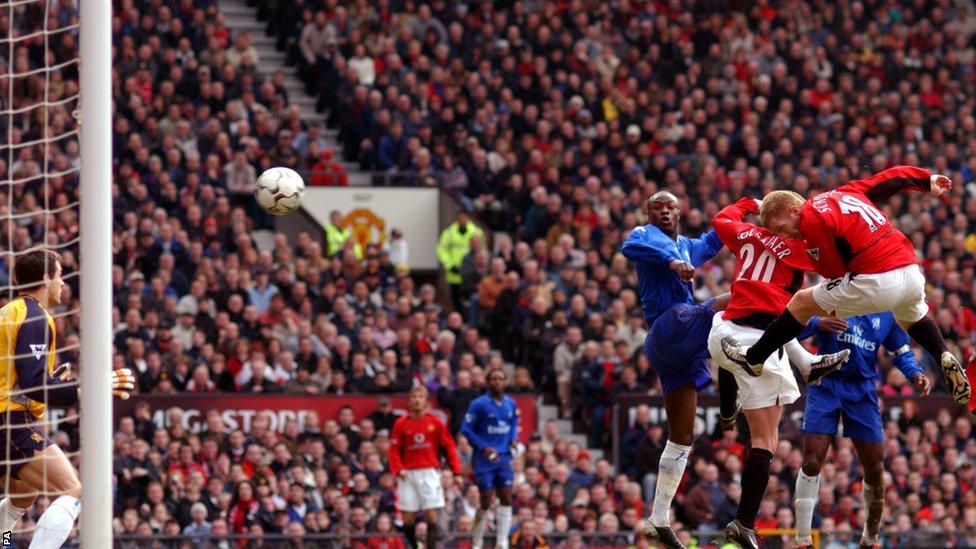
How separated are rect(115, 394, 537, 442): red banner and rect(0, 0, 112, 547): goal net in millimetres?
1070

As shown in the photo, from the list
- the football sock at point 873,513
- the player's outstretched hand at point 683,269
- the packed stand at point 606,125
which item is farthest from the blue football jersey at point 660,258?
the packed stand at point 606,125

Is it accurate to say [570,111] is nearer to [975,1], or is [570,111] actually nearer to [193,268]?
[193,268]

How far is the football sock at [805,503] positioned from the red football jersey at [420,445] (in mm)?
5462

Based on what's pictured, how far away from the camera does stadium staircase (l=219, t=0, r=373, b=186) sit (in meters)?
26.0

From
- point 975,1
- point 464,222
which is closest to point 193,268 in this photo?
point 464,222

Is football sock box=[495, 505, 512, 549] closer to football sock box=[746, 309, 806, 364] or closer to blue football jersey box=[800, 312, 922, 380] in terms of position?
blue football jersey box=[800, 312, 922, 380]

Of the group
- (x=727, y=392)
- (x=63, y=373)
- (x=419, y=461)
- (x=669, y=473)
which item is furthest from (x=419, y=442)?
(x=63, y=373)

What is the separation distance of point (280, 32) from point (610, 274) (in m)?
7.70

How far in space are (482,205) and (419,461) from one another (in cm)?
777

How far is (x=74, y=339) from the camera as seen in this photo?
17266mm

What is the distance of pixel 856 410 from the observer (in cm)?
1286

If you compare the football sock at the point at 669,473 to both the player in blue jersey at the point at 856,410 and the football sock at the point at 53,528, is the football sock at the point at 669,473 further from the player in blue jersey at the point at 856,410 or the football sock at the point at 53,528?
the football sock at the point at 53,528

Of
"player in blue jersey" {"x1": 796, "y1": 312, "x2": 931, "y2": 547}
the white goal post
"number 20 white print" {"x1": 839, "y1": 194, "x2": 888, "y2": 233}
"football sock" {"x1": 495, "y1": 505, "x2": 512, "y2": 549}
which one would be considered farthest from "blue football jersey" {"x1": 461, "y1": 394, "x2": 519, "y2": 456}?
the white goal post

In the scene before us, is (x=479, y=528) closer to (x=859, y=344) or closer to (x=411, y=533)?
(x=411, y=533)
